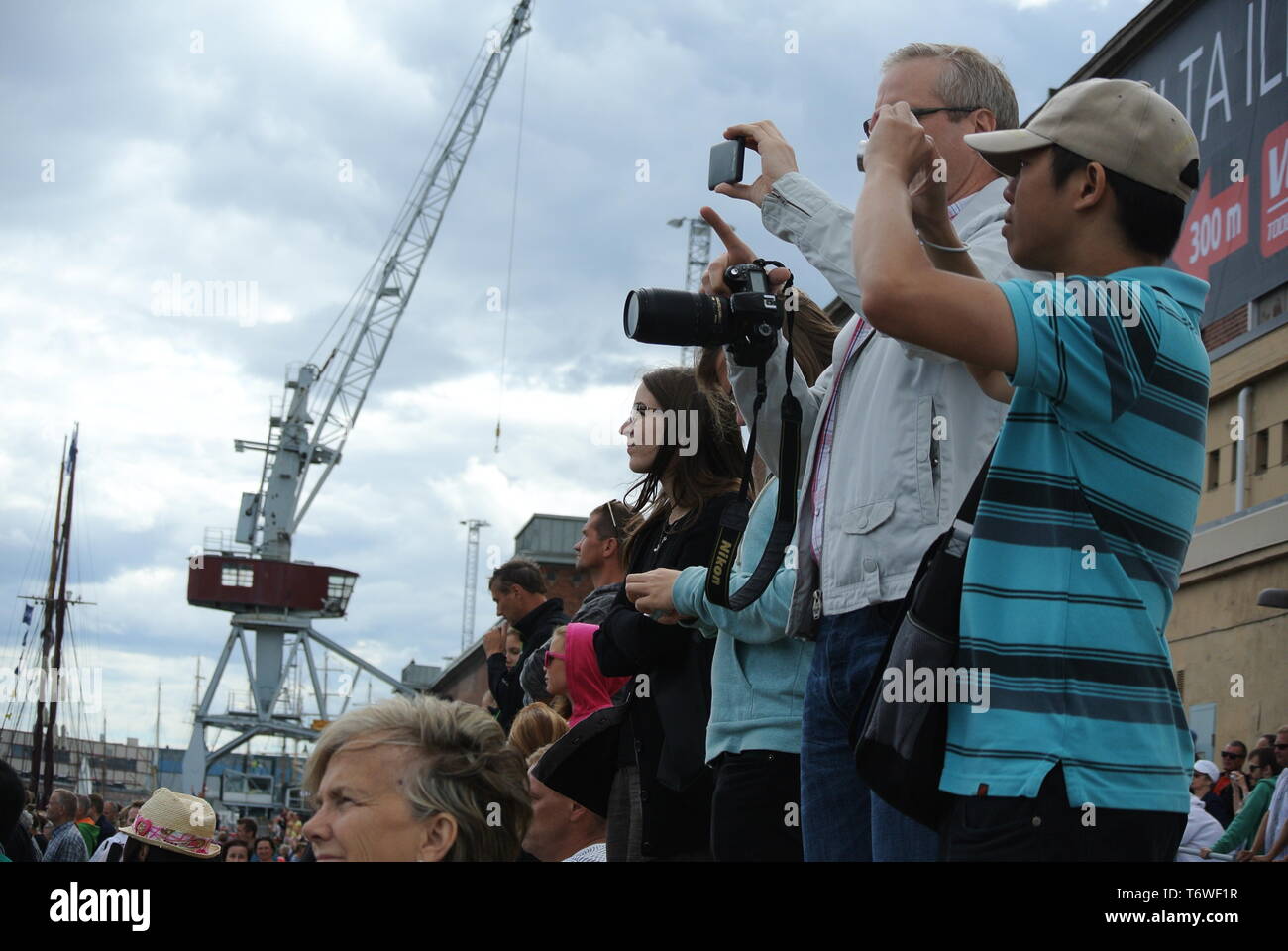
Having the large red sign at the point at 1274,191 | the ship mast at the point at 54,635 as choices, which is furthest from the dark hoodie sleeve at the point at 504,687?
the ship mast at the point at 54,635

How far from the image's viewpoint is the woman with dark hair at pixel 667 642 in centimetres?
382

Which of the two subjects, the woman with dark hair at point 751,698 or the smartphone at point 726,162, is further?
the woman with dark hair at point 751,698

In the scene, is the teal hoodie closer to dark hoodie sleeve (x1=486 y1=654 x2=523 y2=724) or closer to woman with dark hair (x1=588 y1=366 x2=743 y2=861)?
woman with dark hair (x1=588 y1=366 x2=743 y2=861)

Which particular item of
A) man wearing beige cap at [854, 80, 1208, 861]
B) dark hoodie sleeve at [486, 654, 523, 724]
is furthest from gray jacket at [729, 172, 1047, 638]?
dark hoodie sleeve at [486, 654, 523, 724]

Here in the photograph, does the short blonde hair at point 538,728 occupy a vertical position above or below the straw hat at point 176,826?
above

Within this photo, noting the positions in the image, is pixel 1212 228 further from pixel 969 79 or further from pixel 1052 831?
pixel 1052 831

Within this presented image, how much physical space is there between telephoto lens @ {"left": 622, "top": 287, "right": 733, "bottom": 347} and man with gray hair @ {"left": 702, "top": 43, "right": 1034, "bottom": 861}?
24cm

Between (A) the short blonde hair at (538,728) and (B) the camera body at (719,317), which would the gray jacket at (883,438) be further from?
(A) the short blonde hair at (538,728)

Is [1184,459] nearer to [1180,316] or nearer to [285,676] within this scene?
[1180,316]

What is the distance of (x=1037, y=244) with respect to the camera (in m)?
2.30

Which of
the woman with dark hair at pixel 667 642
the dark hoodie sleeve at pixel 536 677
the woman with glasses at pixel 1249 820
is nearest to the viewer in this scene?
the woman with dark hair at pixel 667 642

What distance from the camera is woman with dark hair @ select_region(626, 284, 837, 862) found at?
3199 millimetres

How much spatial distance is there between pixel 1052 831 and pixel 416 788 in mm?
1171
